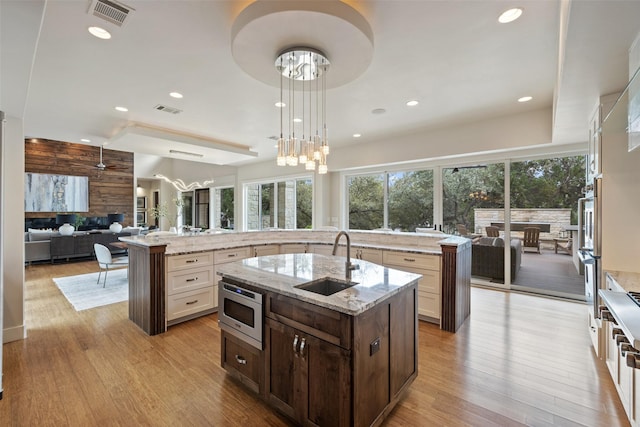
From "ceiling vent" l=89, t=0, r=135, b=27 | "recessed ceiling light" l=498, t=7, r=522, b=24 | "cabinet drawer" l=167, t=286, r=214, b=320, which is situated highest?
"recessed ceiling light" l=498, t=7, r=522, b=24

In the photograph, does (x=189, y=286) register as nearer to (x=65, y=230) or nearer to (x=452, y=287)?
(x=452, y=287)

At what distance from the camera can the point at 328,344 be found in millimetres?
1550

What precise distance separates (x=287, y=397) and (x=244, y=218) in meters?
7.32

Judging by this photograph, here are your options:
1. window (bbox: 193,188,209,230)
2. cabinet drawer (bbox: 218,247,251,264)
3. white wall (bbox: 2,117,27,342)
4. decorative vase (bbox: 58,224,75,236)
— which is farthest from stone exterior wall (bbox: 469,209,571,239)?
decorative vase (bbox: 58,224,75,236)

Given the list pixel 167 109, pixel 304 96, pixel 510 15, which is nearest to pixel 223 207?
pixel 167 109

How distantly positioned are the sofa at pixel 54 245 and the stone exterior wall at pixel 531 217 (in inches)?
306

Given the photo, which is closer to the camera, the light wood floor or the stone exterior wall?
the light wood floor

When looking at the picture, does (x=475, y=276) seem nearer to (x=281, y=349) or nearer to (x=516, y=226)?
(x=516, y=226)

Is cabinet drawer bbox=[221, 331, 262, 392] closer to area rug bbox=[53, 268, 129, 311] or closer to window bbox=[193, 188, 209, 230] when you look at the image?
area rug bbox=[53, 268, 129, 311]

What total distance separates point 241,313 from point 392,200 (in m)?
4.70

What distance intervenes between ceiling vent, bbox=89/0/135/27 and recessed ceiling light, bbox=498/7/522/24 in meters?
2.64

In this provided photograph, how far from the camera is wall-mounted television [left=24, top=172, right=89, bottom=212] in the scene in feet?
28.0

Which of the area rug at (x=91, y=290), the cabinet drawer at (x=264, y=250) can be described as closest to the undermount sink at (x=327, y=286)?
the cabinet drawer at (x=264, y=250)

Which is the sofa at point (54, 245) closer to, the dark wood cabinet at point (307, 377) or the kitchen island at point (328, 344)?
the kitchen island at point (328, 344)
